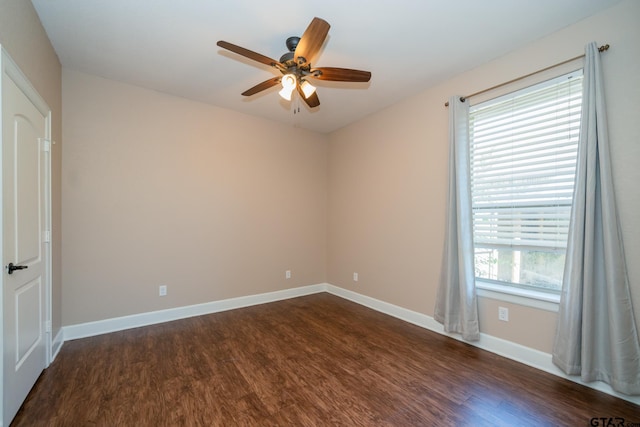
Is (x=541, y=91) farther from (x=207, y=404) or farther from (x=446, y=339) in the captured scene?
(x=207, y=404)

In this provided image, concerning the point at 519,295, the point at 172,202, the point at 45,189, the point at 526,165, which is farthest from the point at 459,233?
the point at 45,189

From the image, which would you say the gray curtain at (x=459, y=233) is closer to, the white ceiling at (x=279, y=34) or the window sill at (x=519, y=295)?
the window sill at (x=519, y=295)

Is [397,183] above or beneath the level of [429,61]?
beneath

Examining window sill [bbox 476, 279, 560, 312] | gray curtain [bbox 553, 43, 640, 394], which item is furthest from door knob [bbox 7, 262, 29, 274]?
gray curtain [bbox 553, 43, 640, 394]

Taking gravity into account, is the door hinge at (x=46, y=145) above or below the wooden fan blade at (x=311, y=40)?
below

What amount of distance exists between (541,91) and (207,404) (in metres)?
3.67

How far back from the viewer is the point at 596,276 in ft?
6.41

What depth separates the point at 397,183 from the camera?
11.6ft

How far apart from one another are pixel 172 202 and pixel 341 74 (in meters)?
2.57

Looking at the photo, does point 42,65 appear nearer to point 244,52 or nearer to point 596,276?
point 244,52

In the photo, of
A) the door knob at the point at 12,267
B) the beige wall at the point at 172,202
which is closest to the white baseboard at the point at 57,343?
the beige wall at the point at 172,202

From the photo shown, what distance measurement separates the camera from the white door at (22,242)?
1584 mm

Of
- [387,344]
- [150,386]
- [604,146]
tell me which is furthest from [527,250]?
[150,386]

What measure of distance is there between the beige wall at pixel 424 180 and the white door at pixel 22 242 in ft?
11.4
